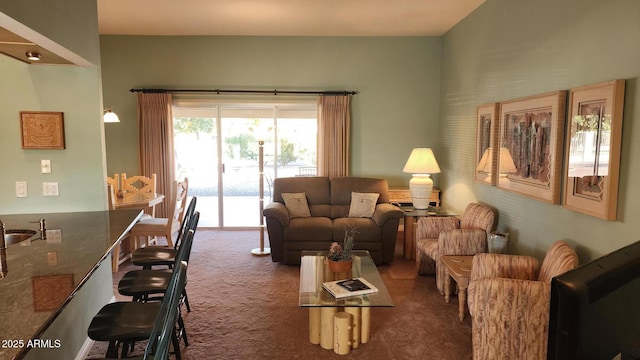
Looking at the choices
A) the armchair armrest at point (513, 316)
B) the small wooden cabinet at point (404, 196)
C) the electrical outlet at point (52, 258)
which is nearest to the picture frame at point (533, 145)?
the armchair armrest at point (513, 316)

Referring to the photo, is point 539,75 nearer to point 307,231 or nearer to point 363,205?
point 363,205

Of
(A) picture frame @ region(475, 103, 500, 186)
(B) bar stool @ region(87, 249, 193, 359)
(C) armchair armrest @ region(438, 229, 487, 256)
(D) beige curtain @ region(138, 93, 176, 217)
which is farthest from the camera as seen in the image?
(D) beige curtain @ region(138, 93, 176, 217)

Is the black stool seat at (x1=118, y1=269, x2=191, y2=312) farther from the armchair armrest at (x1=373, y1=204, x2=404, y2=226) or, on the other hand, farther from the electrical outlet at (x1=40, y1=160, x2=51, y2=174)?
the armchair armrest at (x1=373, y1=204, x2=404, y2=226)

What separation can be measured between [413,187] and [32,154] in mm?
3970

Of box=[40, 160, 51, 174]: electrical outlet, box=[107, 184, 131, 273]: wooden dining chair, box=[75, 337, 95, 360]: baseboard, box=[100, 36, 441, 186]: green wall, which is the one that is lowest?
box=[75, 337, 95, 360]: baseboard

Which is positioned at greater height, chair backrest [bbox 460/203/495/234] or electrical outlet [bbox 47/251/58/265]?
electrical outlet [bbox 47/251/58/265]

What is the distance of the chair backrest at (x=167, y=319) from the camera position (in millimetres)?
1186

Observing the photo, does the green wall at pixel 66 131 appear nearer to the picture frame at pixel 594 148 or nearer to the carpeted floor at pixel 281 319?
the carpeted floor at pixel 281 319

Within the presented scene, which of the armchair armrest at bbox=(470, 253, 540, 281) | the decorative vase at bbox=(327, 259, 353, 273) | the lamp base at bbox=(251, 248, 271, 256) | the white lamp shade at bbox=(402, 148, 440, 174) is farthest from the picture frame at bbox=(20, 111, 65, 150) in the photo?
the white lamp shade at bbox=(402, 148, 440, 174)

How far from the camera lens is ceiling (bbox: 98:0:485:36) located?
4453 mm

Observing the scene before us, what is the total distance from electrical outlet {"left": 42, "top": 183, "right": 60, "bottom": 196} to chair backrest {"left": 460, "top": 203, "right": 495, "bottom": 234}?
365 centimetres

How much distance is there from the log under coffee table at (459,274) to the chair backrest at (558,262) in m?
0.60

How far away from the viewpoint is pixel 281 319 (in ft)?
11.1

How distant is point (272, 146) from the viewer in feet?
20.7
